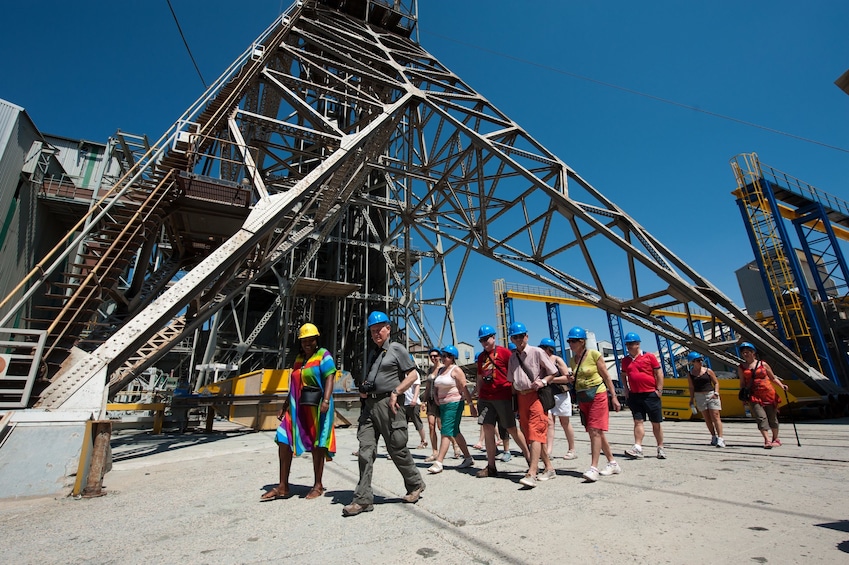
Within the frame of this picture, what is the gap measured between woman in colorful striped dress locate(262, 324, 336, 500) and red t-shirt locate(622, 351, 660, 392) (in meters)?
4.17

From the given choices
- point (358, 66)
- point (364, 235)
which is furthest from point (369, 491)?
point (364, 235)

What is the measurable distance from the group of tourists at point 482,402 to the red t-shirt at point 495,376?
12 mm

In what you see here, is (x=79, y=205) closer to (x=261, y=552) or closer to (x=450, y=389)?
(x=450, y=389)

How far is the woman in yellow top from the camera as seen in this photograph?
173 inches

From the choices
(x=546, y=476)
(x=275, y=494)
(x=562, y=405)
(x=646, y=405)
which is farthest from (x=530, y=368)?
(x=275, y=494)

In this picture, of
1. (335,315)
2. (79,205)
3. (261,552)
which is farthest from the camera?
(335,315)

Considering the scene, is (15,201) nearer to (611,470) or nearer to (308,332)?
(308,332)

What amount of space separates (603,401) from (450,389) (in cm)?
192

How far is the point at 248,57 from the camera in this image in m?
10.4

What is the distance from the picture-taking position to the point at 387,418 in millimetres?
3484

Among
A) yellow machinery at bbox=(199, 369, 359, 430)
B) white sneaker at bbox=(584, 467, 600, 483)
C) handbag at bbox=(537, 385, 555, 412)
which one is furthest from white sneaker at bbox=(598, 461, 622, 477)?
yellow machinery at bbox=(199, 369, 359, 430)

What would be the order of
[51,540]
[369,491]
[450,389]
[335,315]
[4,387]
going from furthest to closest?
[335,315], [450,389], [4,387], [369,491], [51,540]

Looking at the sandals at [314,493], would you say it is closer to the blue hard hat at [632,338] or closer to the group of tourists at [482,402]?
the group of tourists at [482,402]

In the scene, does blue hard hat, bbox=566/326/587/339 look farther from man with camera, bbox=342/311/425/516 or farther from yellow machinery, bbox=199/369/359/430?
yellow machinery, bbox=199/369/359/430
